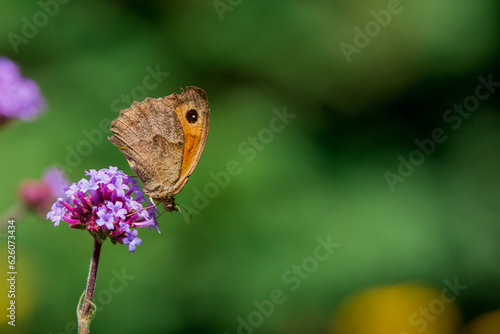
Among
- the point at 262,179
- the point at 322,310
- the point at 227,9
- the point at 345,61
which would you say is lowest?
the point at 322,310

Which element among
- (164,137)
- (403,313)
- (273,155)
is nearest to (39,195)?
(164,137)

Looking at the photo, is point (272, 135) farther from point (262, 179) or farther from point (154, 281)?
point (154, 281)

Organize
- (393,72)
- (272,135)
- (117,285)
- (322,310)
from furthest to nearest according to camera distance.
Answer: (393,72)
(272,135)
(322,310)
(117,285)

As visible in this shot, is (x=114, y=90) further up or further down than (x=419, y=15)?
further down

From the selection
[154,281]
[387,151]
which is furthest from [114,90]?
[387,151]

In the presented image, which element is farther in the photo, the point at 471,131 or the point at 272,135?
the point at 471,131

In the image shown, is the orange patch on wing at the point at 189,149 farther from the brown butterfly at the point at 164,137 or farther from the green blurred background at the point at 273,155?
the green blurred background at the point at 273,155

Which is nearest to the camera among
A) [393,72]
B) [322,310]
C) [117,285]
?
[117,285]

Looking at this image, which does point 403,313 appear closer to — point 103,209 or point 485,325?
point 485,325

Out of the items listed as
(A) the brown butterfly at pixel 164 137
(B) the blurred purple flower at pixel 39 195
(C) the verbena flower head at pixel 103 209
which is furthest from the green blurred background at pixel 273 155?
(C) the verbena flower head at pixel 103 209
